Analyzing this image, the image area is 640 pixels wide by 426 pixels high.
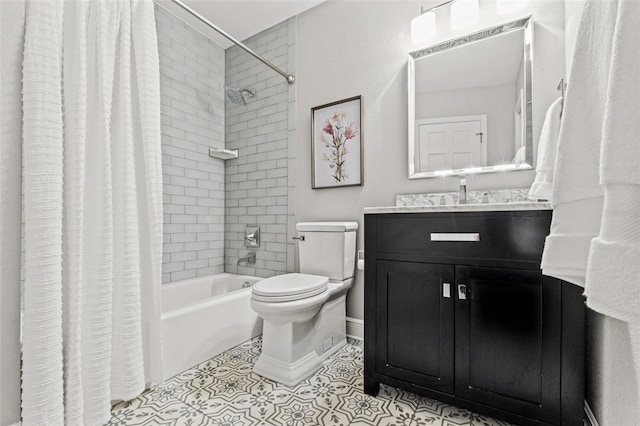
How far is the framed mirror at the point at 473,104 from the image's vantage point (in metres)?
1.64

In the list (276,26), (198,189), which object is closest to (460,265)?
(198,189)

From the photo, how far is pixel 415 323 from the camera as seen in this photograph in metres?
1.29

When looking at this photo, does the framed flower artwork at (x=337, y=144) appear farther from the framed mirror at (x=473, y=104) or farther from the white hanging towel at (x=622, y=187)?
the white hanging towel at (x=622, y=187)

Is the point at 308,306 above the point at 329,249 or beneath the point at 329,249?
beneath

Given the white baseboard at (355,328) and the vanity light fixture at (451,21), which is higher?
the vanity light fixture at (451,21)

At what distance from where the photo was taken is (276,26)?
256 cm

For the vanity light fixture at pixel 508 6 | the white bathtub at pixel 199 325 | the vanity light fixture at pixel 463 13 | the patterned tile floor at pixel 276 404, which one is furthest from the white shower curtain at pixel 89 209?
the vanity light fixture at pixel 508 6

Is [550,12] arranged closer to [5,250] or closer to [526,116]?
[526,116]

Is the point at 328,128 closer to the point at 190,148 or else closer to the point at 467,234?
the point at 190,148

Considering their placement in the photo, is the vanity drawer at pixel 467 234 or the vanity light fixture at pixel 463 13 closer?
the vanity drawer at pixel 467 234

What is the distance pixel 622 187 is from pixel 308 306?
1305 mm

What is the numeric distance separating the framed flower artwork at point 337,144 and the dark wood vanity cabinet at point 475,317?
2.69 ft

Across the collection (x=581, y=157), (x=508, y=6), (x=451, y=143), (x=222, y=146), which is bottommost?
(x=581, y=157)

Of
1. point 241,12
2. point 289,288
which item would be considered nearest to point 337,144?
point 289,288
